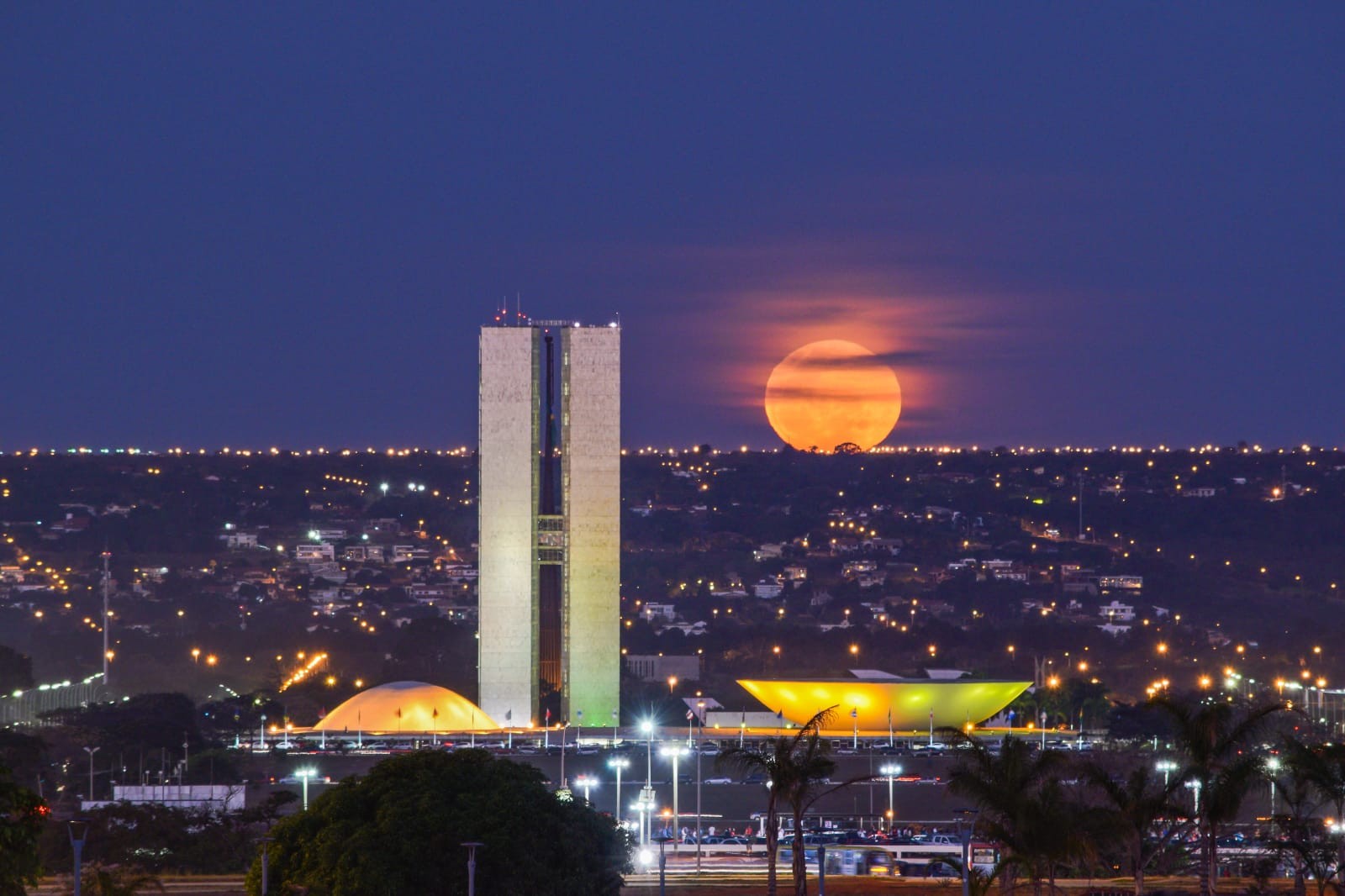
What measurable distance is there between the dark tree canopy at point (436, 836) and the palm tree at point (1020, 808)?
5672 mm

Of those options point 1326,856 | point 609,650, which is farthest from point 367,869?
point 609,650

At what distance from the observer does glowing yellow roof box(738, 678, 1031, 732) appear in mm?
69812

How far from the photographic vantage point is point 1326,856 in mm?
34938

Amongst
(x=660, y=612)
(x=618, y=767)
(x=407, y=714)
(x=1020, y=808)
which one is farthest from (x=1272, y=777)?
(x=660, y=612)

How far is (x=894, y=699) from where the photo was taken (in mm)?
69875

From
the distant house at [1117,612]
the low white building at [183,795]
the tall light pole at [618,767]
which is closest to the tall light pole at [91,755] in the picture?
the low white building at [183,795]

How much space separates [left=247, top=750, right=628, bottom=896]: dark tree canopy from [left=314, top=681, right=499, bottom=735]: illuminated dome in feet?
118

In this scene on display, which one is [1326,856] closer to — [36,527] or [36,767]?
[36,767]

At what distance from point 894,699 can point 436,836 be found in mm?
40185

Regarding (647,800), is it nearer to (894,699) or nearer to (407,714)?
(407,714)

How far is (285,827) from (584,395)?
4142cm

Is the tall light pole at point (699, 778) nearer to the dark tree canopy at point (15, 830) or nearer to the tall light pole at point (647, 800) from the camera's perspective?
the tall light pole at point (647, 800)

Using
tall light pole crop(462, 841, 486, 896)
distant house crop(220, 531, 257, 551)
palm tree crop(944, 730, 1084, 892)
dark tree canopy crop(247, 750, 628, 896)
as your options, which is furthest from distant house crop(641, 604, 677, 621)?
tall light pole crop(462, 841, 486, 896)

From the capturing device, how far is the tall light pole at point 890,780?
2128 inches
